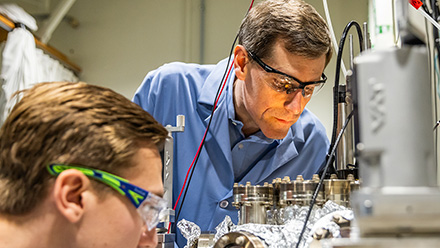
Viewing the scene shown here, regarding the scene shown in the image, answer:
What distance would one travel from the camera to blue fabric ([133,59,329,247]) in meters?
1.70

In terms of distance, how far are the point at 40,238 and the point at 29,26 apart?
2669 mm

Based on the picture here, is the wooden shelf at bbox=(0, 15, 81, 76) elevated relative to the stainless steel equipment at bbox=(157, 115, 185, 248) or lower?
elevated

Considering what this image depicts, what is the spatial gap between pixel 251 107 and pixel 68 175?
0.96m

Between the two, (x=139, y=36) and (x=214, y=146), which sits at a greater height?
(x=139, y=36)

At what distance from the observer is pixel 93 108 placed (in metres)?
0.90

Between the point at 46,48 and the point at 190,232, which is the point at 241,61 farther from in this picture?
the point at 46,48

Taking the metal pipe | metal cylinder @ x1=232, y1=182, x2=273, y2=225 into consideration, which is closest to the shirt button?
metal cylinder @ x1=232, y1=182, x2=273, y2=225

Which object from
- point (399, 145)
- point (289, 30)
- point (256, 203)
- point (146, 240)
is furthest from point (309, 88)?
point (399, 145)

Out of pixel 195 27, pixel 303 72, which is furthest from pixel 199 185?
pixel 195 27

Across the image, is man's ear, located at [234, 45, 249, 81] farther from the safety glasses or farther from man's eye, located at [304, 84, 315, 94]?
man's eye, located at [304, 84, 315, 94]

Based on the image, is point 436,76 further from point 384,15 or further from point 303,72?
point 303,72

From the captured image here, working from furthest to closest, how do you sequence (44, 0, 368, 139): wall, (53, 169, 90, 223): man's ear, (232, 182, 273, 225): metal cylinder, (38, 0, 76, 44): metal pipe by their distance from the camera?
(44, 0, 368, 139): wall < (38, 0, 76, 44): metal pipe < (232, 182, 273, 225): metal cylinder < (53, 169, 90, 223): man's ear

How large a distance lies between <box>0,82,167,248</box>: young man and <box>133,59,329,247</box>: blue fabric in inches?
29.0

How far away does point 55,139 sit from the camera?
2.84 ft
